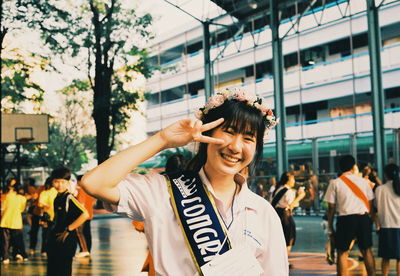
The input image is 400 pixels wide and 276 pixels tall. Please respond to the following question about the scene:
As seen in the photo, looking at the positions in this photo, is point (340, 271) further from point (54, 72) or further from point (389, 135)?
point (389, 135)

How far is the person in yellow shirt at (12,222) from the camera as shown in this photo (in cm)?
919

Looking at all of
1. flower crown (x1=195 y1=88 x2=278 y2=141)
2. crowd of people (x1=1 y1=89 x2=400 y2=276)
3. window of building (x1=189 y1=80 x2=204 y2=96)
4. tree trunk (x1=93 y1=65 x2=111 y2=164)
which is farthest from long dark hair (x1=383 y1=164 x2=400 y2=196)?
window of building (x1=189 y1=80 x2=204 y2=96)

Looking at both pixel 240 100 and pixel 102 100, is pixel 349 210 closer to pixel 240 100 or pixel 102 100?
pixel 240 100

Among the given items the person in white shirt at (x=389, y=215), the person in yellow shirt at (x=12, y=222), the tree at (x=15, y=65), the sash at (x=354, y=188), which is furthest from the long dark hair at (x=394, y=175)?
the tree at (x=15, y=65)

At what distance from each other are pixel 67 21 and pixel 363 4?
8048 mm

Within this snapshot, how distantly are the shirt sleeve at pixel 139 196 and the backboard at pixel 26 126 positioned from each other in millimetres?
14223

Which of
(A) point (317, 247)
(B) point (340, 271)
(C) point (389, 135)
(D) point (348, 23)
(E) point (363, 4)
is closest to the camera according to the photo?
(B) point (340, 271)

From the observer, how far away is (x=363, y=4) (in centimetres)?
1461

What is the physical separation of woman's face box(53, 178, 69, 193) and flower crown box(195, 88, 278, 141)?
3.74 m

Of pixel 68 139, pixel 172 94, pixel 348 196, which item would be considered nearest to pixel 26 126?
pixel 68 139

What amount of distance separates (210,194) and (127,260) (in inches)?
298

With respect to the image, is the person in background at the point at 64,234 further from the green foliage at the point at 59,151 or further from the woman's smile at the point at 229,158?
the green foliage at the point at 59,151

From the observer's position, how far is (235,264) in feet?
5.44

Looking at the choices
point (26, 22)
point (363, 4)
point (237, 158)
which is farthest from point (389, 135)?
point (237, 158)
